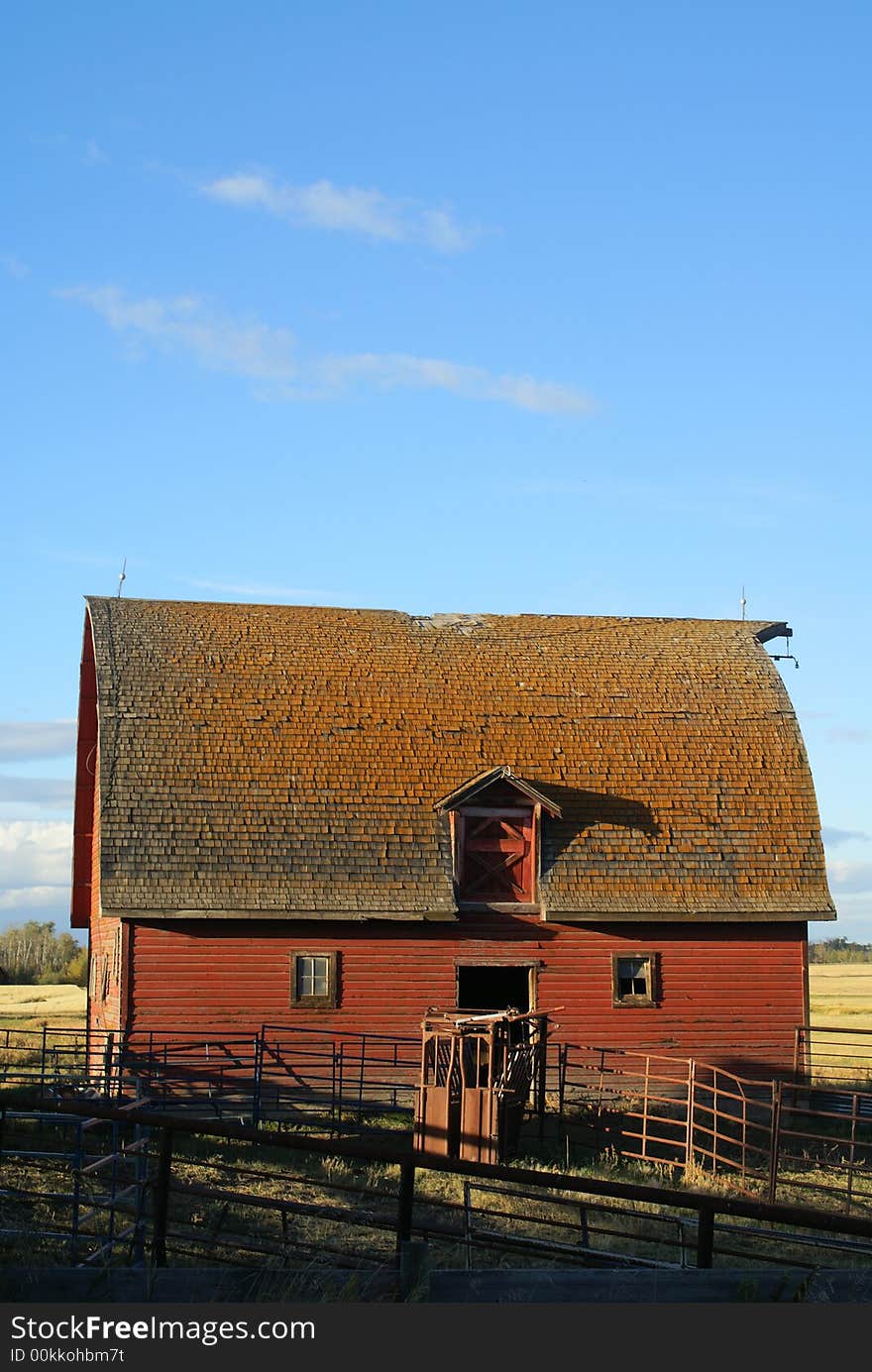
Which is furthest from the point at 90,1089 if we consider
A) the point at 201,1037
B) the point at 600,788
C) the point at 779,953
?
the point at 779,953

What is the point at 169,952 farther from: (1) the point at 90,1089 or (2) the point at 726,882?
(2) the point at 726,882

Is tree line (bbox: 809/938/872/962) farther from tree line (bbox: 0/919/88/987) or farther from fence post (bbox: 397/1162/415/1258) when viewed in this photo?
fence post (bbox: 397/1162/415/1258)

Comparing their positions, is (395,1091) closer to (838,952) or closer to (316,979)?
(316,979)

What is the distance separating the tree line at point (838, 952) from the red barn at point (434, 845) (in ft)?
318

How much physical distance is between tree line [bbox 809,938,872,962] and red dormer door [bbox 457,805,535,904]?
98.7 meters

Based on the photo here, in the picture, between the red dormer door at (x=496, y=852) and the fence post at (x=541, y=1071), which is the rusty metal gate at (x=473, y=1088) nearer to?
the fence post at (x=541, y=1071)

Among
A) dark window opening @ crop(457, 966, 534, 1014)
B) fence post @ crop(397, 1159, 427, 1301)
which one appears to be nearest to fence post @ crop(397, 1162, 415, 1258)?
fence post @ crop(397, 1159, 427, 1301)

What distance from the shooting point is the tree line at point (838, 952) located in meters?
123

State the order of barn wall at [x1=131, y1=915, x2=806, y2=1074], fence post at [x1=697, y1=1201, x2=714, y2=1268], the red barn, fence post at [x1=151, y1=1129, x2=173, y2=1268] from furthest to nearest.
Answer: the red barn < barn wall at [x1=131, y1=915, x2=806, y2=1074] < fence post at [x1=151, y1=1129, x2=173, y2=1268] < fence post at [x1=697, y1=1201, x2=714, y2=1268]

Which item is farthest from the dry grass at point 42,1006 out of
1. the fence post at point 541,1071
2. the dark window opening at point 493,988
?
the fence post at point 541,1071

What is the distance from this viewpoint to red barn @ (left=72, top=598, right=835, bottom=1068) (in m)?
25.2

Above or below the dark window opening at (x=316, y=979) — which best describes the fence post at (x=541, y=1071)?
below

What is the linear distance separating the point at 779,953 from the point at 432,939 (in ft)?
20.6

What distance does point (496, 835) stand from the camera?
87.2ft
